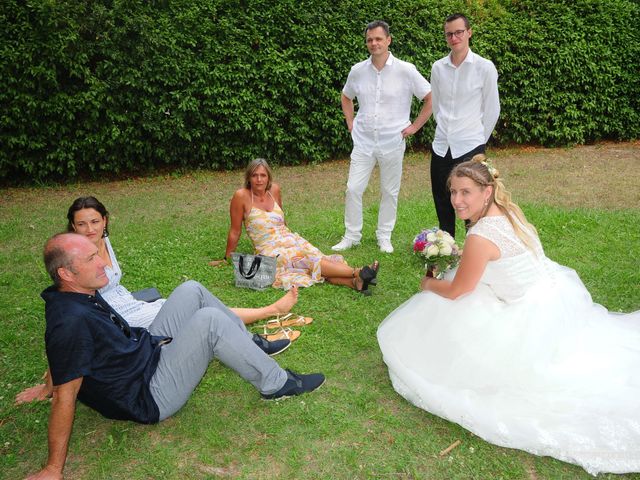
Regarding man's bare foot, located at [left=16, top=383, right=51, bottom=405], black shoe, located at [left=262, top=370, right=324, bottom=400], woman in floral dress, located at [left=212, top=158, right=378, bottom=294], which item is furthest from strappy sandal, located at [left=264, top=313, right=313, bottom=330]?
man's bare foot, located at [left=16, top=383, right=51, bottom=405]

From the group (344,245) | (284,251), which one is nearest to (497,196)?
(284,251)

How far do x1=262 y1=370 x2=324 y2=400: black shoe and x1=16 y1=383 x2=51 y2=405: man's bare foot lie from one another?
1.54 meters

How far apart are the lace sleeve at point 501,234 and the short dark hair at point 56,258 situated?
248cm

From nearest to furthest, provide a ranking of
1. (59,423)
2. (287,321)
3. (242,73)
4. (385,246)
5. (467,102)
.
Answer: (59,423)
(287,321)
(467,102)
(385,246)
(242,73)

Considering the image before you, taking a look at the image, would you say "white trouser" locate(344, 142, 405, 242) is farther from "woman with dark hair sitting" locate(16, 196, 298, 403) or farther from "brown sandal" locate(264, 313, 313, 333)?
"woman with dark hair sitting" locate(16, 196, 298, 403)

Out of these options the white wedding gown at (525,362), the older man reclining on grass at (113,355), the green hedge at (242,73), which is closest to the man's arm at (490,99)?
the white wedding gown at (525,362)

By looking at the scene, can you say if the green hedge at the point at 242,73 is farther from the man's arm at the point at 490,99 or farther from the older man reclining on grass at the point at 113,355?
the older man reclining on grass at the point at 113,355

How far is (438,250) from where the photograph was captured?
4441 millimetres

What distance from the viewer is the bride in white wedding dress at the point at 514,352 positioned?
331 centimetres

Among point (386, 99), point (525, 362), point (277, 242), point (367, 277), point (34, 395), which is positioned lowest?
point (34, 395)

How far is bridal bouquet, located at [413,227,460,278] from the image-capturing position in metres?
4.45

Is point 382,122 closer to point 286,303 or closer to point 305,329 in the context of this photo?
point 286,303

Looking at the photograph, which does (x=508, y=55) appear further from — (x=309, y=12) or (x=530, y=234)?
(x=530, y=234)

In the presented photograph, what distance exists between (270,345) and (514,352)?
1.90 m
